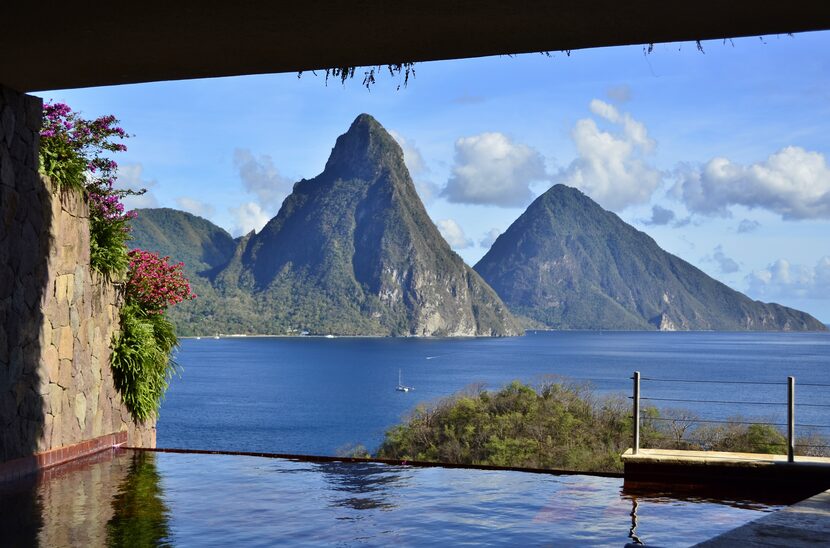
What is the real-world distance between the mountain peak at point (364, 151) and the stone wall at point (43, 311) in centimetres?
16720

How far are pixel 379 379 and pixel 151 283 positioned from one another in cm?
8679

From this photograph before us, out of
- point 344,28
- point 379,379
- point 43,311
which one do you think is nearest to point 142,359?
point 43,311

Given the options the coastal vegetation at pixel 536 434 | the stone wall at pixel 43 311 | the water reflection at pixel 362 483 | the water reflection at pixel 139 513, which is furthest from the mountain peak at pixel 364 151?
the water reflection at pixel 139 513

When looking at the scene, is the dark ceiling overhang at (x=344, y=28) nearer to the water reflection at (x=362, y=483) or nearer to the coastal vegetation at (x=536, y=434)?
the water reflection at (x=362, y=483)

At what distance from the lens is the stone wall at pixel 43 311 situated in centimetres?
762

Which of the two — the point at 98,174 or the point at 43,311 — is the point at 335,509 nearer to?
the point at 43,311

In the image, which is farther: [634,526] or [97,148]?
[97,148]

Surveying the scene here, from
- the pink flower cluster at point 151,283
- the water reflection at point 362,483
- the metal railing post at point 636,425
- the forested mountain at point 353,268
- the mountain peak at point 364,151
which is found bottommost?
the water reflection at point 362,483

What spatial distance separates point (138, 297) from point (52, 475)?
3.24 meters

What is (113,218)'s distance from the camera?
10.1m

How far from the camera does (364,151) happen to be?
179 metres

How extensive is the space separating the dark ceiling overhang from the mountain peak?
6707 inches

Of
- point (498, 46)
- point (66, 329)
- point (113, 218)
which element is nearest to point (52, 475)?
point (66, 329)

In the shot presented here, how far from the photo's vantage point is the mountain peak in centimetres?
17688
